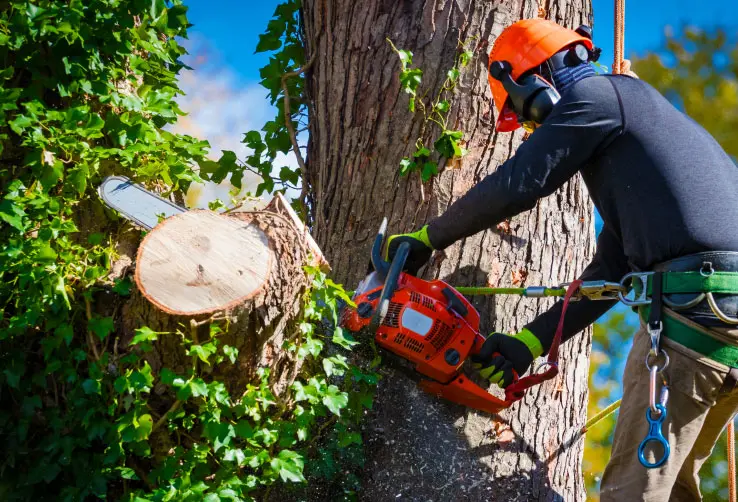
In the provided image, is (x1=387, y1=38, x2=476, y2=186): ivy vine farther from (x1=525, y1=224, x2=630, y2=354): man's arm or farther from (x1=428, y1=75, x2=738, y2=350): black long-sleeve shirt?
(x1=525, y1=224, x2=630, y2=354): man's arm

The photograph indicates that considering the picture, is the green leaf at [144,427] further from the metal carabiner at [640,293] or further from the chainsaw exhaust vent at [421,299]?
the metal carabiner at [640,293]

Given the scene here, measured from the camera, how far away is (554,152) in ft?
8.89

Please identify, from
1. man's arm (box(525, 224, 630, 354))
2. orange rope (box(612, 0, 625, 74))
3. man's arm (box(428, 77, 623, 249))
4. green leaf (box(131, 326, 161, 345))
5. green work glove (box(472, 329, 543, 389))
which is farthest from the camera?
orange rope (box(612, 0, 625, 74))

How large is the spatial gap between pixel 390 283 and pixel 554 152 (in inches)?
31.4

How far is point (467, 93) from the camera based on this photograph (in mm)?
3287

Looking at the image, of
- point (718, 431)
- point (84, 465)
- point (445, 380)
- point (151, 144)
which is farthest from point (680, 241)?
point (84, 465)

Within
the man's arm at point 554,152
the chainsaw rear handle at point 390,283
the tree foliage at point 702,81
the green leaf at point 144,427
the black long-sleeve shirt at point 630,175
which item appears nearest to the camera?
the green leaf at point 144,427

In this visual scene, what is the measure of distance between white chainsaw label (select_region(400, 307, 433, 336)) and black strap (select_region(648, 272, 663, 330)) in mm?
810

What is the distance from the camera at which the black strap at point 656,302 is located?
2570 mm

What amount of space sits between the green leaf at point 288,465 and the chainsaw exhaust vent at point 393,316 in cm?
62

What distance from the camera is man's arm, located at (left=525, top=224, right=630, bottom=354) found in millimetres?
3041

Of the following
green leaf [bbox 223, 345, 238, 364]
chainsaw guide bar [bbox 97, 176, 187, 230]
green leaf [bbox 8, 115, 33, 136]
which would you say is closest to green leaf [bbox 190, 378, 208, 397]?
green leaf [bbox 223, 345, 238, 364]

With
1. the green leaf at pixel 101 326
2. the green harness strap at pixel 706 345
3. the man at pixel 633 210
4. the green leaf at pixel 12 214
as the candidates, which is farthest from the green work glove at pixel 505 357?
the green leaf at pixel 12 214

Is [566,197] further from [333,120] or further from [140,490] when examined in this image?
[140,490]
